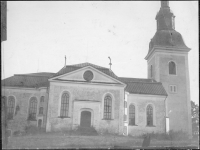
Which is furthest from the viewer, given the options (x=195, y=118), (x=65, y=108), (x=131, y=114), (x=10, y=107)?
(x=195, y=118)

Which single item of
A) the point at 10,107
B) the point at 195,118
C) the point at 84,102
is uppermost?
the point at 84,102

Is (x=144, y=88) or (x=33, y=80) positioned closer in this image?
(x=33, y=80)

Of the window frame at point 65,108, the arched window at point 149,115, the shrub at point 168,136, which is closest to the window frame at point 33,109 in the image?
the window frame at point 65,108

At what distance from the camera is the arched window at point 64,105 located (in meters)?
18.7

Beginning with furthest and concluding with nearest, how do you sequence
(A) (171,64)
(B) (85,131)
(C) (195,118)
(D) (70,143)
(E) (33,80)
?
(A) (171,64) < (C) (195,118) < (E) (33,80) < (B) (85,131) < (D) (70,143)

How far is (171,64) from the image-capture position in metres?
26.8

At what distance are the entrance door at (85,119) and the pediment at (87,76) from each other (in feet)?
8.74

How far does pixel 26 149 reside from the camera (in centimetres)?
1241

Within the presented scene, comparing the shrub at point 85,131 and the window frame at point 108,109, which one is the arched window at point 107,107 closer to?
the window frame at point 108,109

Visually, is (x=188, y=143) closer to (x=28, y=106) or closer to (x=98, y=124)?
(x=98, y=124)

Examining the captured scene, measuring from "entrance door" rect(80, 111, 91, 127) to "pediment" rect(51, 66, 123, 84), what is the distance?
8.74 feet

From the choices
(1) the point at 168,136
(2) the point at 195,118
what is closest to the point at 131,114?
(1) the point at 168,136

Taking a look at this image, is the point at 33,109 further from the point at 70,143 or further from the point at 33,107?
the point at 70,143

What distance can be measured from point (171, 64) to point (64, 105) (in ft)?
46.3
